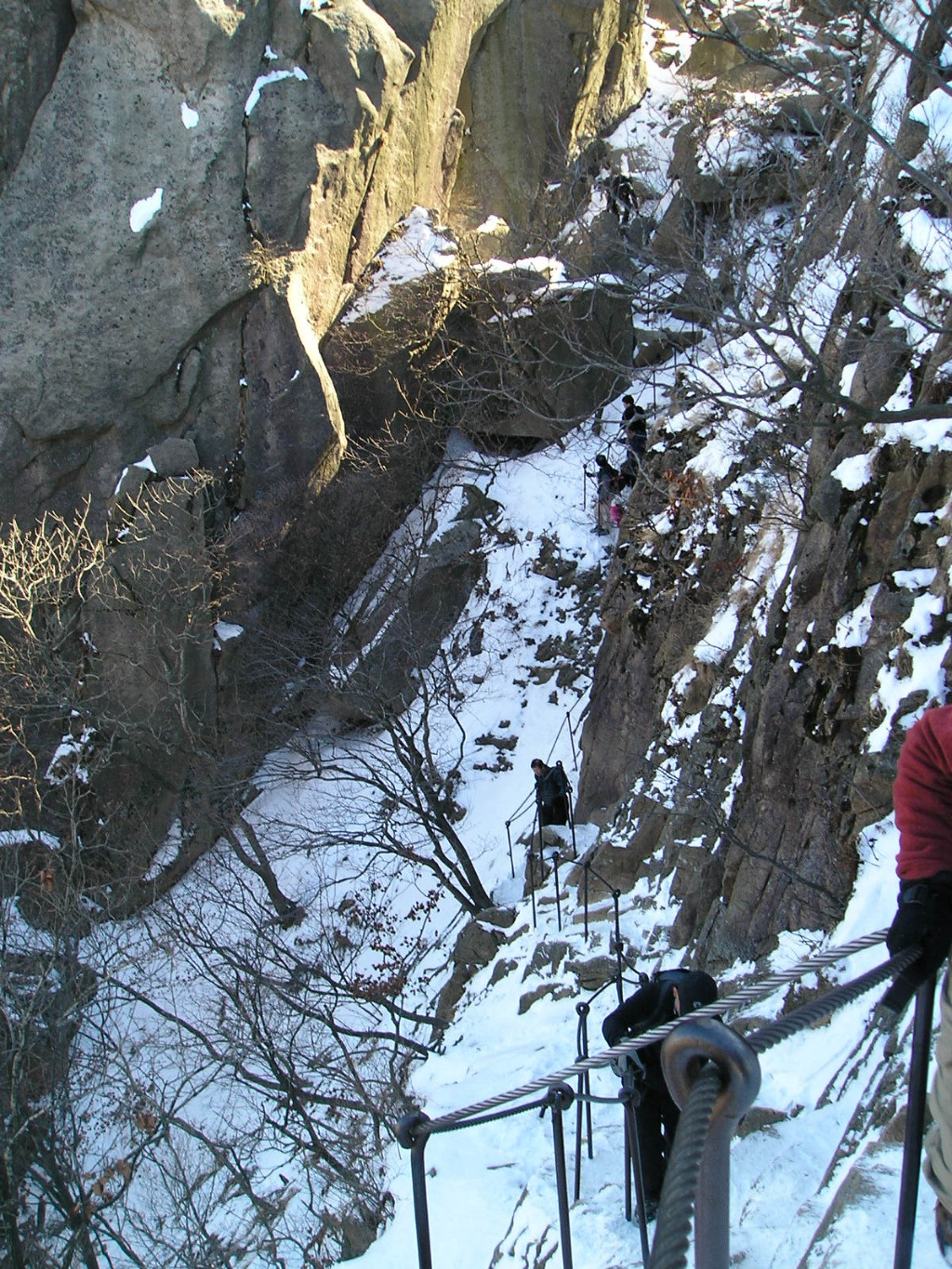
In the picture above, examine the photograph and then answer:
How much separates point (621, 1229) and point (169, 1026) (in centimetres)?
1020

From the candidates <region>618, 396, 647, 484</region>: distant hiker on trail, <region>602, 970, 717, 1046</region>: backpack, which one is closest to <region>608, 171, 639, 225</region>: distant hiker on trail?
<region>618, 396, 647, 484</region>: distant hiker on trail

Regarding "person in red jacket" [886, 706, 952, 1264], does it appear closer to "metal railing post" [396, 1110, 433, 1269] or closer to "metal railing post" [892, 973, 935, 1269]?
"metal railing post" [892, 973, 935, 1269]

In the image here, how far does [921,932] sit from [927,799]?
0.44 m

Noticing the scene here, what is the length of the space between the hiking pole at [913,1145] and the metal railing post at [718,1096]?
941 millimetres

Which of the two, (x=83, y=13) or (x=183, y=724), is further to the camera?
(x=83, y=13)

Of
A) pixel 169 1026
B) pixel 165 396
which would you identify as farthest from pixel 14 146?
pixel 169 1026

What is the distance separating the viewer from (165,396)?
17734 mm

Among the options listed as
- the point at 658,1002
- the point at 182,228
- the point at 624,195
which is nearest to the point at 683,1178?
the point at 658,1002

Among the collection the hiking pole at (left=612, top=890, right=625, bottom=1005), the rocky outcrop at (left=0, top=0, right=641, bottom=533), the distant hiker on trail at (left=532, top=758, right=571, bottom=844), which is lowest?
the hiking pole at (left=612, top=890, right=625, bottom=1005)

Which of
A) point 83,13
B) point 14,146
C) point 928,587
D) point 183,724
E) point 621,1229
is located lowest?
point 621,1229

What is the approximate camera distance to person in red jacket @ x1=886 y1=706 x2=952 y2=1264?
7.59 feet

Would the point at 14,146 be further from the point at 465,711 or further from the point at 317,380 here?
the point at 465,711

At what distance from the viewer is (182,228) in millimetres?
17234

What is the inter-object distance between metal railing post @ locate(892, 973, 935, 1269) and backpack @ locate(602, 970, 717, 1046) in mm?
2278
